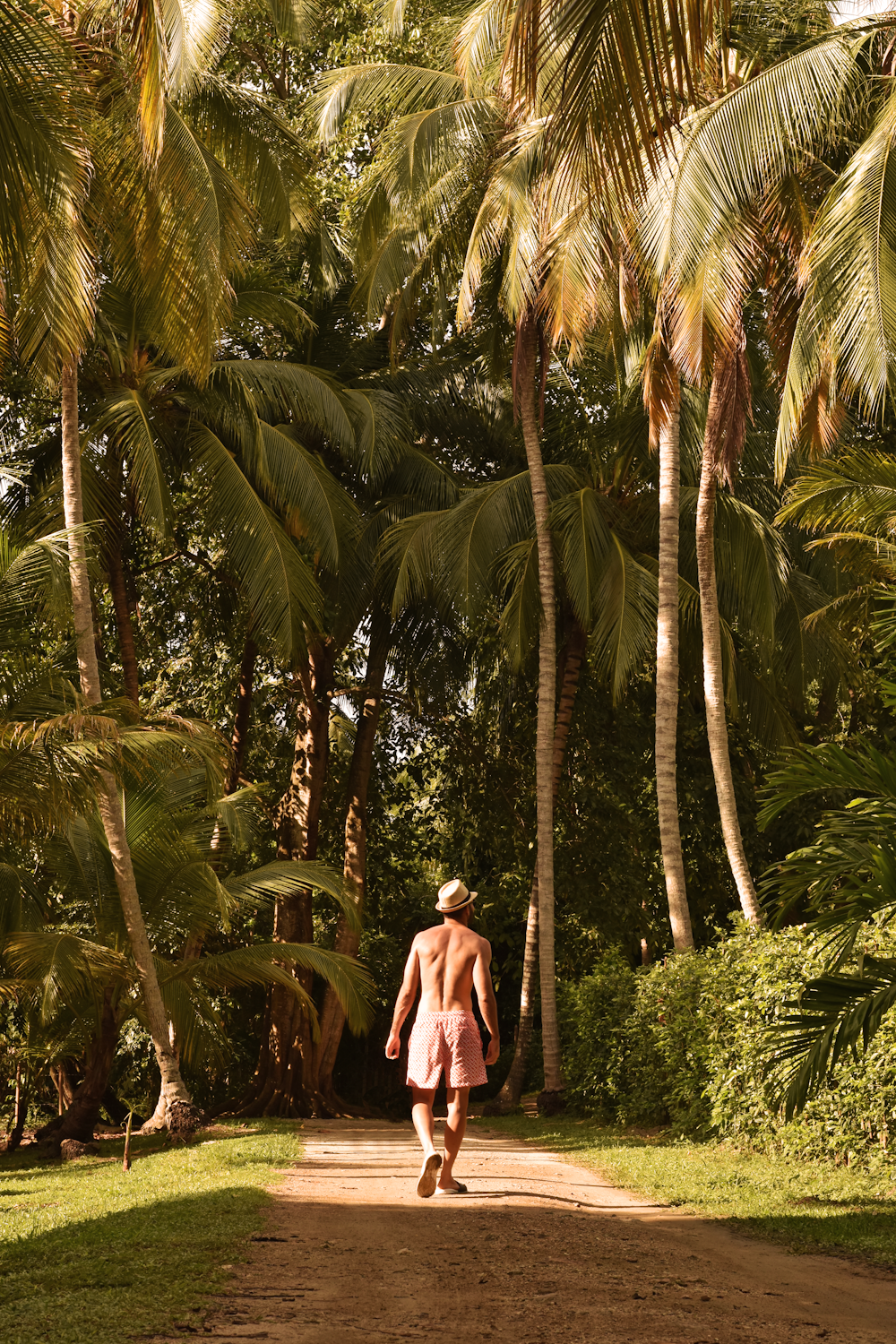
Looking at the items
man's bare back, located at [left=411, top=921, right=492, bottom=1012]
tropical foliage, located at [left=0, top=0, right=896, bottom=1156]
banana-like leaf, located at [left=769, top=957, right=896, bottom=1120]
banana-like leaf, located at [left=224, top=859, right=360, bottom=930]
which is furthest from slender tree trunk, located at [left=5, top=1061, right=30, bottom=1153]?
banana-like leaf, located at [left=769, top=957, right=896, bottom=1120]

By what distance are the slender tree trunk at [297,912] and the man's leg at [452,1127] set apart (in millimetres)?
9582

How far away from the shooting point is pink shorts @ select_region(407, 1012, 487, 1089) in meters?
6.58

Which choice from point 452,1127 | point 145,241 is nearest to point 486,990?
point 452,1127

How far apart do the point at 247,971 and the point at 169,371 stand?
6823 mm

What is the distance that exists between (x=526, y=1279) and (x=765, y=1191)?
349 cm

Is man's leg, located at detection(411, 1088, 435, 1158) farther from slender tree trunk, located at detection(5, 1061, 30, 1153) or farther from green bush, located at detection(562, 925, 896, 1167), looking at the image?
slender tree trunk, located at detection(5, 1061, 30, 1153)

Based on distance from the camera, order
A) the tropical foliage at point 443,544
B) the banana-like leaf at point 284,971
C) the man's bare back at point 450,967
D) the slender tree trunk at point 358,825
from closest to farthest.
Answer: the man's bare back at point 450,967
the tropical foliage at point 443,544
the banana-like leaf at point 284,971
the slender tree trunk at point 358,825

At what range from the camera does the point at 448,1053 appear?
6590 mm

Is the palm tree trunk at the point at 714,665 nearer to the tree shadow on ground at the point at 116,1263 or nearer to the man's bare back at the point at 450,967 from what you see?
the man's bare back at the point at 450,967

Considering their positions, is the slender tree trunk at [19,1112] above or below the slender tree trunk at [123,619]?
below

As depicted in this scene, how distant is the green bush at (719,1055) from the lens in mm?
7809

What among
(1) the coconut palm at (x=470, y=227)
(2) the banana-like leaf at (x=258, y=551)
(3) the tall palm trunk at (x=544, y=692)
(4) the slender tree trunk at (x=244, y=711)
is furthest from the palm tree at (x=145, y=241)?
(4) the slender tree trunk at (x=244, y=711)

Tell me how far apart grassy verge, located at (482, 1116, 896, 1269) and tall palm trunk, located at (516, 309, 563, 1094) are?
345 centimetres

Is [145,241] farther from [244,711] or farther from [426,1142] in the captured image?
[244,711]
